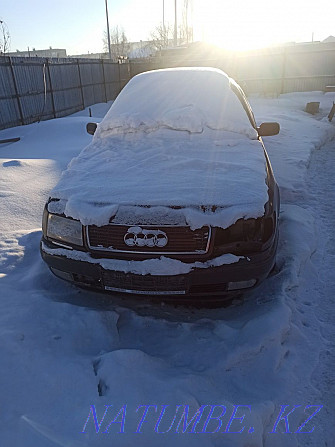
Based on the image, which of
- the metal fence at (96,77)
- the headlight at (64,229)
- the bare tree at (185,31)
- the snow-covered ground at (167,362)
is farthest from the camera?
the bare tree at (185,31)

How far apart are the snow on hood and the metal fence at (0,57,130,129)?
8.31 metres

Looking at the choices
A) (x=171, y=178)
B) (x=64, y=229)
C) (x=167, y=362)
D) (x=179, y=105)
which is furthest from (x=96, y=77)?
(x=167, y=362)

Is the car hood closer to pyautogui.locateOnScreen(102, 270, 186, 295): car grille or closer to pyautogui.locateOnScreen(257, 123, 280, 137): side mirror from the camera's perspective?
pyautogui.locateOnScreen(102, 270, 186, 295): car grille

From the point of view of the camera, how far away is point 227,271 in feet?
6.68

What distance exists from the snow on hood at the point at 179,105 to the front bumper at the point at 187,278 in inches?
61.5

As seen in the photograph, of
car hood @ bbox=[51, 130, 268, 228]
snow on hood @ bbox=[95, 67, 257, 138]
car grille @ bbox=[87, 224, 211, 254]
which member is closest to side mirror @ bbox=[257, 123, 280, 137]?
snow on hood @ bbox=[95, 67, 257, 138]

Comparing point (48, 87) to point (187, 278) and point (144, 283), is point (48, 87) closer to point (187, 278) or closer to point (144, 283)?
point (144, 283)

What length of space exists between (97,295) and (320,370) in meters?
1.57

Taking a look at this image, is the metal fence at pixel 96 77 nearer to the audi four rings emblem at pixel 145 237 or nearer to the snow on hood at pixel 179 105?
the snow on hood at pixel 179 105

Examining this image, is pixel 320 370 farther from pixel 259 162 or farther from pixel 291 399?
pixel 259 162

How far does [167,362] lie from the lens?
77.0 inches

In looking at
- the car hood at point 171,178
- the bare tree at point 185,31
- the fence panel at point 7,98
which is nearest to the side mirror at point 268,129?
the car hood at point 171,178

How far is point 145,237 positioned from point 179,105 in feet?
6.38

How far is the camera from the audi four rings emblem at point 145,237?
79.4 inches
